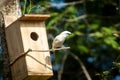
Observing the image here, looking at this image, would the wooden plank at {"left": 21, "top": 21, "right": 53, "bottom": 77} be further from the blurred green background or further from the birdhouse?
the blurred green background

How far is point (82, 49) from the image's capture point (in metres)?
13.9

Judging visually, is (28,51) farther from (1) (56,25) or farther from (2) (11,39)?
(1) (56,25)

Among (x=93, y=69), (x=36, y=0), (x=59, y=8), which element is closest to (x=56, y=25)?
(x=59, y=8)

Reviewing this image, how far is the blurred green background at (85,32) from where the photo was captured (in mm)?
13023

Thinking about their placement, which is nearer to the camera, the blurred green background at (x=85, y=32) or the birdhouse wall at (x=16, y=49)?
the birdhouse wall at (x=16, y=49)

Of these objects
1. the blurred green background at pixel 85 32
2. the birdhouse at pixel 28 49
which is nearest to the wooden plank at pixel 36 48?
the birdhouse at pixel 28 49

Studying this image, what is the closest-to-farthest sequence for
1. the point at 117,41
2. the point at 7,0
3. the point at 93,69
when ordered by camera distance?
1. the point at 7,0
2. the point at 117,41
3. the point at 93,69

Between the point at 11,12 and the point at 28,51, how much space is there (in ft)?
1.72

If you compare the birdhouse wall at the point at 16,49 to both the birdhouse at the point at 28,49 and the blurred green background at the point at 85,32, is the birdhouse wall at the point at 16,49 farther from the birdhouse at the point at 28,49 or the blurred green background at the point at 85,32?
the blurred green background at the point at 85,32

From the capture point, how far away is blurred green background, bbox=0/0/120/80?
42.7 ft

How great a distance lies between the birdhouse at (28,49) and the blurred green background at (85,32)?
13.9ft

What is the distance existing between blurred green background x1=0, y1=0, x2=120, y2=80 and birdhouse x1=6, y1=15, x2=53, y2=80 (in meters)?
4.24

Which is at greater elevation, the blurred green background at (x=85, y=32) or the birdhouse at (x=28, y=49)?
the birdhouse at (x=28, y=49)

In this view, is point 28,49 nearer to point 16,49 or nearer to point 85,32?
point 16,49
